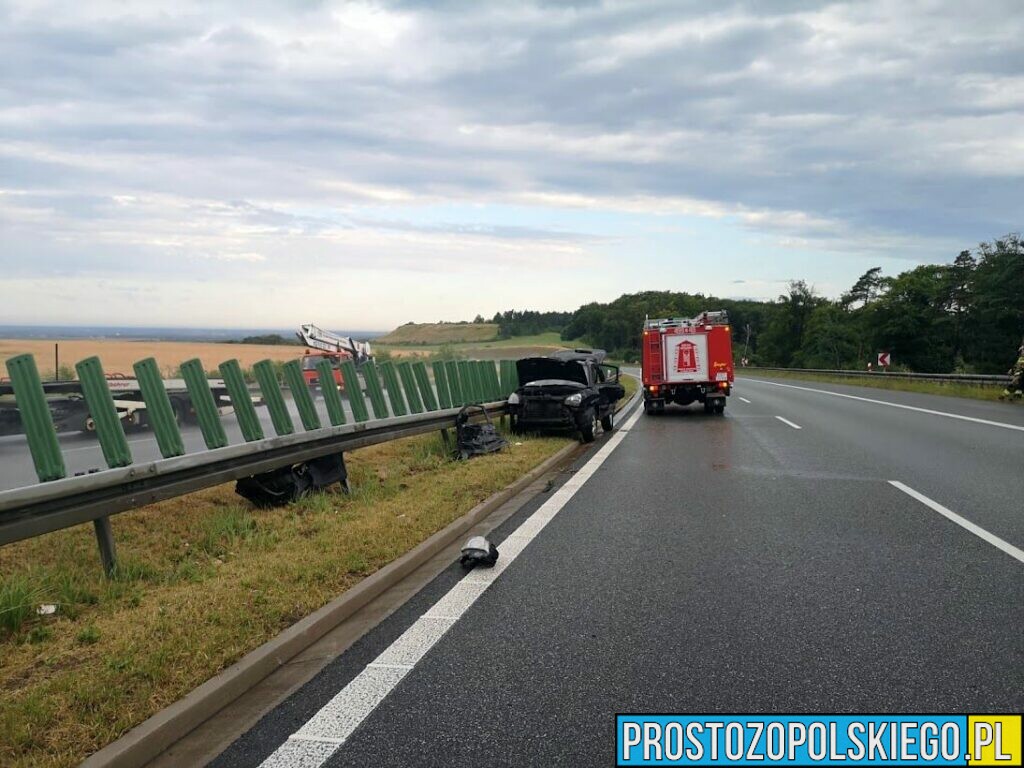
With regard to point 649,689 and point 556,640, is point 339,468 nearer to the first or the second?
point 556,640

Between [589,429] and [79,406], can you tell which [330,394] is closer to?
[79,406]

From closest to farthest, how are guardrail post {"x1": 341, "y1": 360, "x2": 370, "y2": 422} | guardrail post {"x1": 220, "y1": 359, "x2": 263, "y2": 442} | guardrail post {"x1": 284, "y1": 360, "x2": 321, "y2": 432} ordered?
guardrail post {"x1": 220, "y1": 359, "x2": 263, "y2": 442}, guardrail post {"x1": 284, "y1": 360, "x2": 321, "y2": 432}, guardrail post {"x1": 341, "y1": 360, "x2": 370, "y2": 422}

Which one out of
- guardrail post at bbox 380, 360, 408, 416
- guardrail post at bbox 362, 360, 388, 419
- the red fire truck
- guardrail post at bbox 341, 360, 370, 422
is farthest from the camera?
the red fire truck

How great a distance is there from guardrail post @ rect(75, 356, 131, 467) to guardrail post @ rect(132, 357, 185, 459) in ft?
1.84

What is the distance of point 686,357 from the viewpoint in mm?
21547

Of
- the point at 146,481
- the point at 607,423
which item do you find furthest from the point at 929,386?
the point at 146,481

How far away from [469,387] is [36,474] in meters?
10.0

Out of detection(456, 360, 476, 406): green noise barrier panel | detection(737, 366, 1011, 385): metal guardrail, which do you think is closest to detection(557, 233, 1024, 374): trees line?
detection(737, 366, 1011, 385): metal guardrail

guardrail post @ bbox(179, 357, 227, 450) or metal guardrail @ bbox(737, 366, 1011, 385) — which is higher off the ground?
Answer: guardrail post @ bbox(179, 357, 227, 450)

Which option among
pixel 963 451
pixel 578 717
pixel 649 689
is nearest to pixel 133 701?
pixel 578 717

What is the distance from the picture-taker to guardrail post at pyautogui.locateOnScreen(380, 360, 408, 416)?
11.7m

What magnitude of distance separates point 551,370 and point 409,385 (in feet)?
13.3

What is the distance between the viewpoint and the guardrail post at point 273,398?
8367 millimetres

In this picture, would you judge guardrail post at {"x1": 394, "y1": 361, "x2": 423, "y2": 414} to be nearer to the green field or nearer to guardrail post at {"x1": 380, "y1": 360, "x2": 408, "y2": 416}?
guardrail post at {"x1": 380, "y1": 360, "x2": 408, "y2": 416}
